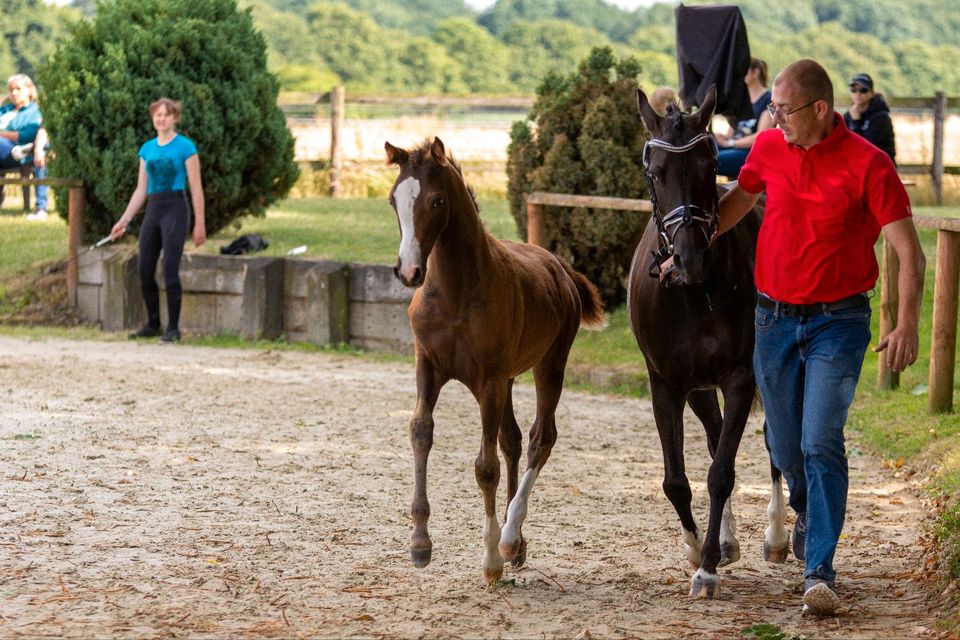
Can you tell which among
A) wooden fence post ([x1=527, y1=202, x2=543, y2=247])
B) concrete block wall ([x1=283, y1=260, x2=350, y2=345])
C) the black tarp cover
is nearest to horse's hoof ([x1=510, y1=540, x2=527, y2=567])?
the black tarp cover

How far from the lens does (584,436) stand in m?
9.09

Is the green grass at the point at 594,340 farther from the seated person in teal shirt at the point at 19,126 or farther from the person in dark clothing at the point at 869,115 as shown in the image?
the person in dark clothing at the point at 869,115

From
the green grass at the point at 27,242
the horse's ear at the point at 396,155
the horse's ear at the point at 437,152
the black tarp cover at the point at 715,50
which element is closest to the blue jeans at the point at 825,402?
the horse's ear at the point at 437,152

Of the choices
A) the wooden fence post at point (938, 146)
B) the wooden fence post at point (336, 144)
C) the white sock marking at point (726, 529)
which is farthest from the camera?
the wooden fence post at point (336, 144)

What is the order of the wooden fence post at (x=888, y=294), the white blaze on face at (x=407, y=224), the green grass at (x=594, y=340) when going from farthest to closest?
the wooden fence post at (x=888, y=294)
the green grass at (x=594, y=340)
the white blaze on face at (x=407, y=224)

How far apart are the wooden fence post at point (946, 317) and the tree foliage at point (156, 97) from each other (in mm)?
7853

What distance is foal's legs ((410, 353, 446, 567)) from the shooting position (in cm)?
550

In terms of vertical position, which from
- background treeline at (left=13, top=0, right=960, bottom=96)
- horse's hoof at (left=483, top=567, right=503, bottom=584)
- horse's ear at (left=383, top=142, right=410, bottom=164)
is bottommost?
horse's hoof at (left=483, top=567, right=503, bottom=584)

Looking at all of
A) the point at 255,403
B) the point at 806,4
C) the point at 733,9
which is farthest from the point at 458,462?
the point at 806,4

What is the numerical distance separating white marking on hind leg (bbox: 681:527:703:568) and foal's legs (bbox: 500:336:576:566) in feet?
2.28

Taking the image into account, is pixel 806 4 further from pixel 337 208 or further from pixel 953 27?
pixel 337 208

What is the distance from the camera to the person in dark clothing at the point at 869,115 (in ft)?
38.7

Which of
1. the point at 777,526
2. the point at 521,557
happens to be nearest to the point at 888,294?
the point at 777,526

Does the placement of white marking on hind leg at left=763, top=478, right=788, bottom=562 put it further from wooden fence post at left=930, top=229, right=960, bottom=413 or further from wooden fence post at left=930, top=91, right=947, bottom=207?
wooden fence post at left=930, top=91, right=947, bottom=207
